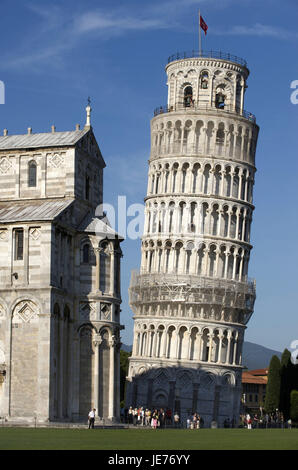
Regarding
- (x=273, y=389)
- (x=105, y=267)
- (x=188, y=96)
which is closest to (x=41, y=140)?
(x=105, y=267)

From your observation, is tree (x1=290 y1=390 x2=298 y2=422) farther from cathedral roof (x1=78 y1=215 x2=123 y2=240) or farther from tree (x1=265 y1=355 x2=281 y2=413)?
cathedral roof (x1=78 y1=215 x2=123 y2=240)

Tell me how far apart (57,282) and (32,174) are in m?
8.10

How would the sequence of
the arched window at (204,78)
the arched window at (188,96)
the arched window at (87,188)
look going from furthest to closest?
1. the arched window at (188,96)
2. the arched window at (204,78)
3. the arched window at (87,188)

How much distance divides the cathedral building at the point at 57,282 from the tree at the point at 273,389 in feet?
170

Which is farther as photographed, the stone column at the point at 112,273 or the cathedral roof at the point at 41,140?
the cathedral roof at the point at 41,140

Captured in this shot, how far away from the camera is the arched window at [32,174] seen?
60.1 m

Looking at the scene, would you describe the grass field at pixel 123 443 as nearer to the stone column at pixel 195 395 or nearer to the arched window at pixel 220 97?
the stone column at pixel 195 395

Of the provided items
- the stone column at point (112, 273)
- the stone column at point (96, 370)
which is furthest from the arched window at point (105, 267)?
the stone column at point (96, 370)

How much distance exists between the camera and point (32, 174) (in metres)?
60.3

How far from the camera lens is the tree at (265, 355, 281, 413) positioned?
10794cm

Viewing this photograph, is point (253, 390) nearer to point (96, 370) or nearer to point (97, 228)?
point (96, 370)

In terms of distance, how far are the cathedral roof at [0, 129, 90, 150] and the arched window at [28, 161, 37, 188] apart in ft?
3.72

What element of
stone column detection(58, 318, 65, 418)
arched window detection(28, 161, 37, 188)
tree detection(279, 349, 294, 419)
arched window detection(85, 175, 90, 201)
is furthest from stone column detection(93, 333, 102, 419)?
tree detection(279, 349, 294, 419)

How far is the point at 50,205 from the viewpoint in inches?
2283
